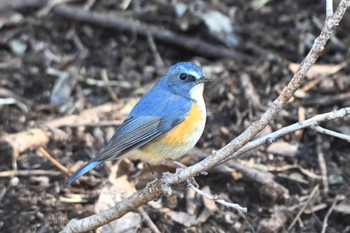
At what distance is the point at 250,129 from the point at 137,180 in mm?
1724

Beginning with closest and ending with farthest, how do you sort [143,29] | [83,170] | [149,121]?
[83,170] → [149,121] → [143,29]

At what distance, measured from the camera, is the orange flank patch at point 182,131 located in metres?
4.50

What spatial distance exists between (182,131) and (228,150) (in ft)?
3.54

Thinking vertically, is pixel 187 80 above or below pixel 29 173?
above

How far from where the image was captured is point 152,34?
7.07 metres

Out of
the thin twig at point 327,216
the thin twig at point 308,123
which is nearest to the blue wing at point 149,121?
the thin twig at point 308,123

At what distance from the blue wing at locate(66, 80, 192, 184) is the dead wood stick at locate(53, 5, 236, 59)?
7.01 ft

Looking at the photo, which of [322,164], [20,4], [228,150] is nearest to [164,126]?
[228,150]

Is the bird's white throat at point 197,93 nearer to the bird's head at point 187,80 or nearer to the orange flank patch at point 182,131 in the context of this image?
the bird's head at point 187,80

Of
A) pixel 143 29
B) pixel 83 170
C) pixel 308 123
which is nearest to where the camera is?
pixel 308 123

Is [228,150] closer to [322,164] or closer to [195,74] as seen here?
[195,74]

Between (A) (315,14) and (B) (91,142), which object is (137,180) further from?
(A) (315,14)

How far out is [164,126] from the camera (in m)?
4.56

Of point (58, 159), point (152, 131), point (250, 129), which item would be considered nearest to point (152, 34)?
point (58, 159)
